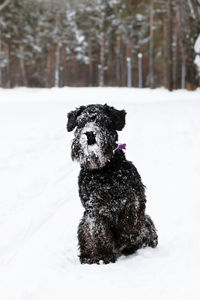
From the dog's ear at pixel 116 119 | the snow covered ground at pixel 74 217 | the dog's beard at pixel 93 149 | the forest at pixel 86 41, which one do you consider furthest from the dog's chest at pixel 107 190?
the forest at pixel 86 41

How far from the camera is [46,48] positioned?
211 ft

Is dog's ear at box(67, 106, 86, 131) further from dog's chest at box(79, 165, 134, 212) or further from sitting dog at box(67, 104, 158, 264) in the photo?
dog's chest at box(79, 165, 134, 212)

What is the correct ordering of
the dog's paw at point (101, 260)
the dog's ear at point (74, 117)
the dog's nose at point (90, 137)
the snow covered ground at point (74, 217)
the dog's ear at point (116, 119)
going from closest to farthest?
the snow covered ground at point (74, 217) → the dog's nose at point (90, 137) → the dog's paw at point (101, 260) → the dog's ear at point (116, 119) → the dog's ear at point (74, 117)

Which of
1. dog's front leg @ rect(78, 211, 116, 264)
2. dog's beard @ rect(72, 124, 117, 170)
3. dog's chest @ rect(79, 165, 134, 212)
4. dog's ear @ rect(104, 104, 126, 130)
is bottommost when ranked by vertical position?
dog's front leg @ rect(78, 211, 116, 264)

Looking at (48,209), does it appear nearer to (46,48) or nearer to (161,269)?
(161,269)

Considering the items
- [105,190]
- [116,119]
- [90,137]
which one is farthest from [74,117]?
[105,190]

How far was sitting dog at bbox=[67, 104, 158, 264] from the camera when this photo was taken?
4.12 meters

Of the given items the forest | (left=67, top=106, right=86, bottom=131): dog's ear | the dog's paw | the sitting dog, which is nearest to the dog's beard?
the sitting dog

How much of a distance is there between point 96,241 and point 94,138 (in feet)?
3.49

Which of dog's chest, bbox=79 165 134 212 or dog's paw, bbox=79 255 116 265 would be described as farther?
dog's paw, bbox=79 255 116 265

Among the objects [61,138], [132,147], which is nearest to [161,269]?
[132,147]

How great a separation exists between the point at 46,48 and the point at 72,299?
64.0 metres

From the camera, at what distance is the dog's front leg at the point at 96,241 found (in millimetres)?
4148

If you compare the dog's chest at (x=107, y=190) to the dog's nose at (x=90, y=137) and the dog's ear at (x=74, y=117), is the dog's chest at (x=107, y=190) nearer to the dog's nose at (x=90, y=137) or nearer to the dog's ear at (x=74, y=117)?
the dog's nose at (x=90, y=137)
